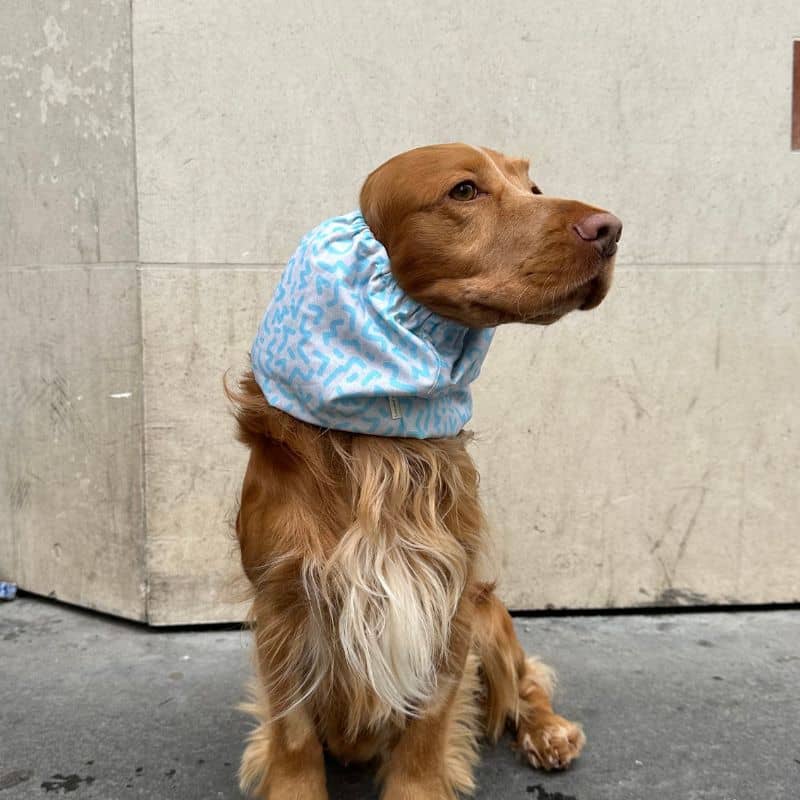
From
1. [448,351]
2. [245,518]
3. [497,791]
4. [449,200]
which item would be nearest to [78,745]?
[245,518]

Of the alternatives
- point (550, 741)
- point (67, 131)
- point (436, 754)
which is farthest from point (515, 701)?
point (67, 131)

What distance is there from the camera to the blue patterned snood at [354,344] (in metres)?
1.45

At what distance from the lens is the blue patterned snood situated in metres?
1.45

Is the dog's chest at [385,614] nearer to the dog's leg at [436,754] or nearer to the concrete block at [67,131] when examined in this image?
the dog's leg at [436,754]

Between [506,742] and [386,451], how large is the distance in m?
1.02

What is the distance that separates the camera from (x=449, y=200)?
4.83 ft

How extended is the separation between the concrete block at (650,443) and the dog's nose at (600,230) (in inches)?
54.0

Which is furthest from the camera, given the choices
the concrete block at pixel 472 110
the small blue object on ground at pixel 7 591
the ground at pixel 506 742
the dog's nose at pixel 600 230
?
the small blue object on ground at pixel 7 591

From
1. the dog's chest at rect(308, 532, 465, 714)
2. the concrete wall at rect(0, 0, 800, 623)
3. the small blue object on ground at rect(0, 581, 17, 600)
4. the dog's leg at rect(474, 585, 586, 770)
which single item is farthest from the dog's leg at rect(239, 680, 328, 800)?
the small blue object on ground at rect(0, 581, 17, 600)

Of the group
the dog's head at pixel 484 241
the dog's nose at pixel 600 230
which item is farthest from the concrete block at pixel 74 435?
the dog's nose at pixel 600 230

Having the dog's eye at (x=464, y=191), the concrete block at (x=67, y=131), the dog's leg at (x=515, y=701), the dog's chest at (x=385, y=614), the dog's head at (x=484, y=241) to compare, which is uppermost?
the concrete block at (x=67, y=131)

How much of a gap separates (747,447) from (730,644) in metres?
0.72

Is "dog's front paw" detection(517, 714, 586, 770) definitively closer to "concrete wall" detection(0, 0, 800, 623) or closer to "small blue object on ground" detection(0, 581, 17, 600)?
"concrete wall" detection(0, 0, 800, 623)

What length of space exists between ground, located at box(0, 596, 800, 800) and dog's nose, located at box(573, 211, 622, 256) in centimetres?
132
